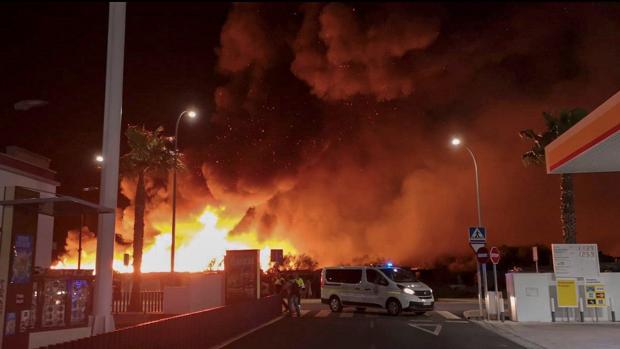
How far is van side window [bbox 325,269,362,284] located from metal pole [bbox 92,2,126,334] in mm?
14221

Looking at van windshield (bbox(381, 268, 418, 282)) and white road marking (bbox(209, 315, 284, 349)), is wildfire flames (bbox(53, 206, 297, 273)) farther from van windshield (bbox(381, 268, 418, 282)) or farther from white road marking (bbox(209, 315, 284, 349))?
white road marking (bbox(209, 315, 284, 349))

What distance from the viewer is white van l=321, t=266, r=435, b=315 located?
20531 mm

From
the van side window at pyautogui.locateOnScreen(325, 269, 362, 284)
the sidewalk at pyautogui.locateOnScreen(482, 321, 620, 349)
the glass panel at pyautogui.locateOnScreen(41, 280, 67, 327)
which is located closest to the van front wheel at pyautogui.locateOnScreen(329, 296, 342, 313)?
the van side window at pyautogui.locateOnScreen(325, 269, 362, 284)

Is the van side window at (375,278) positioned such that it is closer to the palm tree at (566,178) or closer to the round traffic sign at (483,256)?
the round traffic sign at (483,256)

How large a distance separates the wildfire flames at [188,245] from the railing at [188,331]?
30.2m

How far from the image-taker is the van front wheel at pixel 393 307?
20.7m

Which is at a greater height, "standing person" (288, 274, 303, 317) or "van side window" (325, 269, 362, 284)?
"van side window" (325, 269, 362, 284)

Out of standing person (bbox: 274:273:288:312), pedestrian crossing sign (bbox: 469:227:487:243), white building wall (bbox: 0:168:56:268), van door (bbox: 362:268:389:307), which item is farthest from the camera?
white building wall (bbox: 0:168:56:268)

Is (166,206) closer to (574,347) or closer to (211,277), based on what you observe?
(211,277)

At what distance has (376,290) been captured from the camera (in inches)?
839

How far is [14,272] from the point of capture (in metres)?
9.69

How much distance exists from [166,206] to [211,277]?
93.2ft

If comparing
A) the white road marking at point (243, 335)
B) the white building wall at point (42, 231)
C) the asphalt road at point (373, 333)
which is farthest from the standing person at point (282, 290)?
the white building wall at point (42, 231)

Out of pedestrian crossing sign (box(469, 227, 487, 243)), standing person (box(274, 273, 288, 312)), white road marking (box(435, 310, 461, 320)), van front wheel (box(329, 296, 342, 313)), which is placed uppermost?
pedestrian crossing sign (box(469, 227, 487, 243))
